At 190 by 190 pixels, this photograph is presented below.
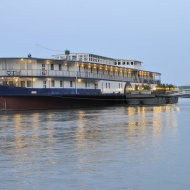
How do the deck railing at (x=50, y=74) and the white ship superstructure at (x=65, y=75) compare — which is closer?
the deck railing at (x=50, y=74)

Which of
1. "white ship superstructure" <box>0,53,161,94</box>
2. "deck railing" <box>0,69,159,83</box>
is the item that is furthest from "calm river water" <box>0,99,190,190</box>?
"white ship superstructure" <box>0,53,161,94</box>

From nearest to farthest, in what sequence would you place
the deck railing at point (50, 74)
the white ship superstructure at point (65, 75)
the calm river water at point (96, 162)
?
the calm river water at point (96, 162) < the deck railing at point (50, 74) < the white ship superstructure at point (65, 75)

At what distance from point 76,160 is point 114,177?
2.77 m

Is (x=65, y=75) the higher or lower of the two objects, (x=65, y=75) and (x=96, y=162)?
the higher

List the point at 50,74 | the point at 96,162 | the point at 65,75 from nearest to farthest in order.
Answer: the point at 96,162 < the point at 50,74 < the point at 65,75

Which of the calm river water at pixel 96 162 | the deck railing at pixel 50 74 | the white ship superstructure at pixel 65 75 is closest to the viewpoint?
the calm river water at pixel 96 162

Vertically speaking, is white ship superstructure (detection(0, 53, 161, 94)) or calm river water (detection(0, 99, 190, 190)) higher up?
white ship superstructure (detection(0, 53, 161, 94))

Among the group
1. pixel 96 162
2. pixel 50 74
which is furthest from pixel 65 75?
pixel 96 162

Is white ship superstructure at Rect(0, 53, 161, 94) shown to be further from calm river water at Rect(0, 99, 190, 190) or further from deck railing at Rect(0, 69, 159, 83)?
calm river water at Rect(0, 99, 190, 190)

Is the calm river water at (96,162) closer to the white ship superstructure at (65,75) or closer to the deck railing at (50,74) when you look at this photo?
the deck railing at (50,74)

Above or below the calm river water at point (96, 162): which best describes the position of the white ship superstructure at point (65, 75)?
above

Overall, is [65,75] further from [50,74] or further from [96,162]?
[96,162]

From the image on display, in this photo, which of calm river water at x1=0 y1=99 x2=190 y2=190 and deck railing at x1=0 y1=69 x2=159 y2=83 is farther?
deck railing at x1=0 y1=69 x2=159 y2=83

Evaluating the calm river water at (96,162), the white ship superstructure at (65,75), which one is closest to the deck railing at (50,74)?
the white ship superstructure at (65,75)
